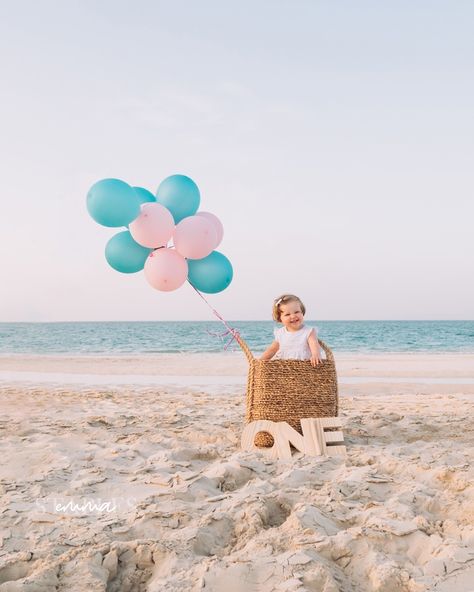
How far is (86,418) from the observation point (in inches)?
Result: 222

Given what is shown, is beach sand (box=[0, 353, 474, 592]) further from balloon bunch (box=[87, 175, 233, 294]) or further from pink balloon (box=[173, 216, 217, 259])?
pink balloon (box=[173, 216, 217, 259])

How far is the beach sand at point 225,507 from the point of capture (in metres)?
2.14

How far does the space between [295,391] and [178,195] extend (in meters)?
2.24

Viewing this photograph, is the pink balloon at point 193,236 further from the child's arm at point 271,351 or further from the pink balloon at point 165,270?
the child's arm at point 271,351

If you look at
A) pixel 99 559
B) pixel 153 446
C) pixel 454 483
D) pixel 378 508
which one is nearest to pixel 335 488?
pixel 378 508

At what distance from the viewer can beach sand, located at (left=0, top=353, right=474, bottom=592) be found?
2.14 m

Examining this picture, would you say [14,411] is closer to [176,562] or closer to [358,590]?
[176,562]

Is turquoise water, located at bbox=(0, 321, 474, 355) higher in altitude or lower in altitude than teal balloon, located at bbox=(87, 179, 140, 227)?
lower

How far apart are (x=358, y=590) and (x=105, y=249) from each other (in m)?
3.98

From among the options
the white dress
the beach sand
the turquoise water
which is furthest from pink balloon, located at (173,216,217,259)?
the turquoise water

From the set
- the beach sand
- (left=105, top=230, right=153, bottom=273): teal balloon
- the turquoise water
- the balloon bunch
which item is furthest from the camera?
the turquoise water

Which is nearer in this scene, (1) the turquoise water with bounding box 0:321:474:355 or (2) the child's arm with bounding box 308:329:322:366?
(2) the child's arm with bounding box 308:329:322:366

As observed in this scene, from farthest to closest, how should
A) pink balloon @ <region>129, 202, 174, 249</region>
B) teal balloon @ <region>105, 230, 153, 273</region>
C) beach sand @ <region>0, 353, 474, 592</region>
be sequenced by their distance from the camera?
1. teal balloon @ <region>105, 230, 153, 273</region>
2. pink balloon @ <region>129, 202, 174, 249</region>
3. beach sand @ <region>0, 353, 474, 592</region>

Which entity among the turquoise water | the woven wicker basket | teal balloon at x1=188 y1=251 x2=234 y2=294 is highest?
teal balloon at x1=188 y1=251 x2=234 y2=294
